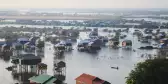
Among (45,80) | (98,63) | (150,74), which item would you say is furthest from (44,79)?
(98,63)

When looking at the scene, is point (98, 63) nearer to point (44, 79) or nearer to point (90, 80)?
point (90, 80)

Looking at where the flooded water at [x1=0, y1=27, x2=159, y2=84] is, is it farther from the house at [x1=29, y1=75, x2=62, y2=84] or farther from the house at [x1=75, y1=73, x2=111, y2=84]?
the house at [x1=29, y1=75, x2=62, y2=84]

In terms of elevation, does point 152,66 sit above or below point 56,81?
above

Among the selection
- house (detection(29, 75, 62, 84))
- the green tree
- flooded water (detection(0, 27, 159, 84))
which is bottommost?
flooded water (detection(0, 27, 159, 84))

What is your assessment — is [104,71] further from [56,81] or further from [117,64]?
[56,81]

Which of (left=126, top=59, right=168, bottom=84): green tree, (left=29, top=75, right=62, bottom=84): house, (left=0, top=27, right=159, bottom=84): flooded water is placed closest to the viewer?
(left=126, top=59, right=168, bottom=84): green tree

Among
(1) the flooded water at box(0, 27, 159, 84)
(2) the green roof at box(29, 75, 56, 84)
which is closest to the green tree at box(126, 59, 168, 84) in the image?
(2) the green roof at box(29, 75, 56, 84)

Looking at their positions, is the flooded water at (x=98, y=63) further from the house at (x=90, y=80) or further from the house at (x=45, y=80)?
the house at (x=45, y=80)

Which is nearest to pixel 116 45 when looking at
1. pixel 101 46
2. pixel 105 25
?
pixel 101 46
